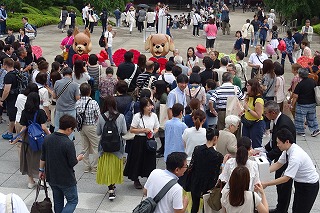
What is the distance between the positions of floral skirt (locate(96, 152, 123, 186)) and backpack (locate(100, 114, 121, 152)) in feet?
0.63

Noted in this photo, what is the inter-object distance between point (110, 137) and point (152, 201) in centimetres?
236

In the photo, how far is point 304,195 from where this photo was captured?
6828 mm

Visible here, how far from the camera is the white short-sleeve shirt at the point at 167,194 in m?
5.57

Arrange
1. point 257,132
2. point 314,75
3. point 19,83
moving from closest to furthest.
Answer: point 257,132, point 19,83, point 314,75

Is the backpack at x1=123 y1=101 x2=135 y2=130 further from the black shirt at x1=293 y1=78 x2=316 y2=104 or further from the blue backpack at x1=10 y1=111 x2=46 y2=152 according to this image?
the black shirt at x1=293 y1=78 x2=316 y2=104

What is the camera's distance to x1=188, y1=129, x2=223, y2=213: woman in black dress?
6.65m

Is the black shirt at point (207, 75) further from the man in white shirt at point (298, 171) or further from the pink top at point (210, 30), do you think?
the pink top at point (210, 30)

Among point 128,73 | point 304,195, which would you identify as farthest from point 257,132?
point 128,73

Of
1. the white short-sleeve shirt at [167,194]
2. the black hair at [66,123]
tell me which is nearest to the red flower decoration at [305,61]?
the black hair at [66,123]

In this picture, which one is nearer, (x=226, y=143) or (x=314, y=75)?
(x=226, y=143)

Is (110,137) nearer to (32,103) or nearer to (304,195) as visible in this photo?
(32,103)

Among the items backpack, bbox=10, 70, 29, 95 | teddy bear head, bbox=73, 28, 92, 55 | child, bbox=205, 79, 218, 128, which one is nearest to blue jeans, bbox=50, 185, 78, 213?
child, bbox=205, 79, 218, 128

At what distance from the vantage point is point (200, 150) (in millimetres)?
6691

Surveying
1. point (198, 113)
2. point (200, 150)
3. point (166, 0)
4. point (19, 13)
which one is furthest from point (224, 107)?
point (166, 0)
